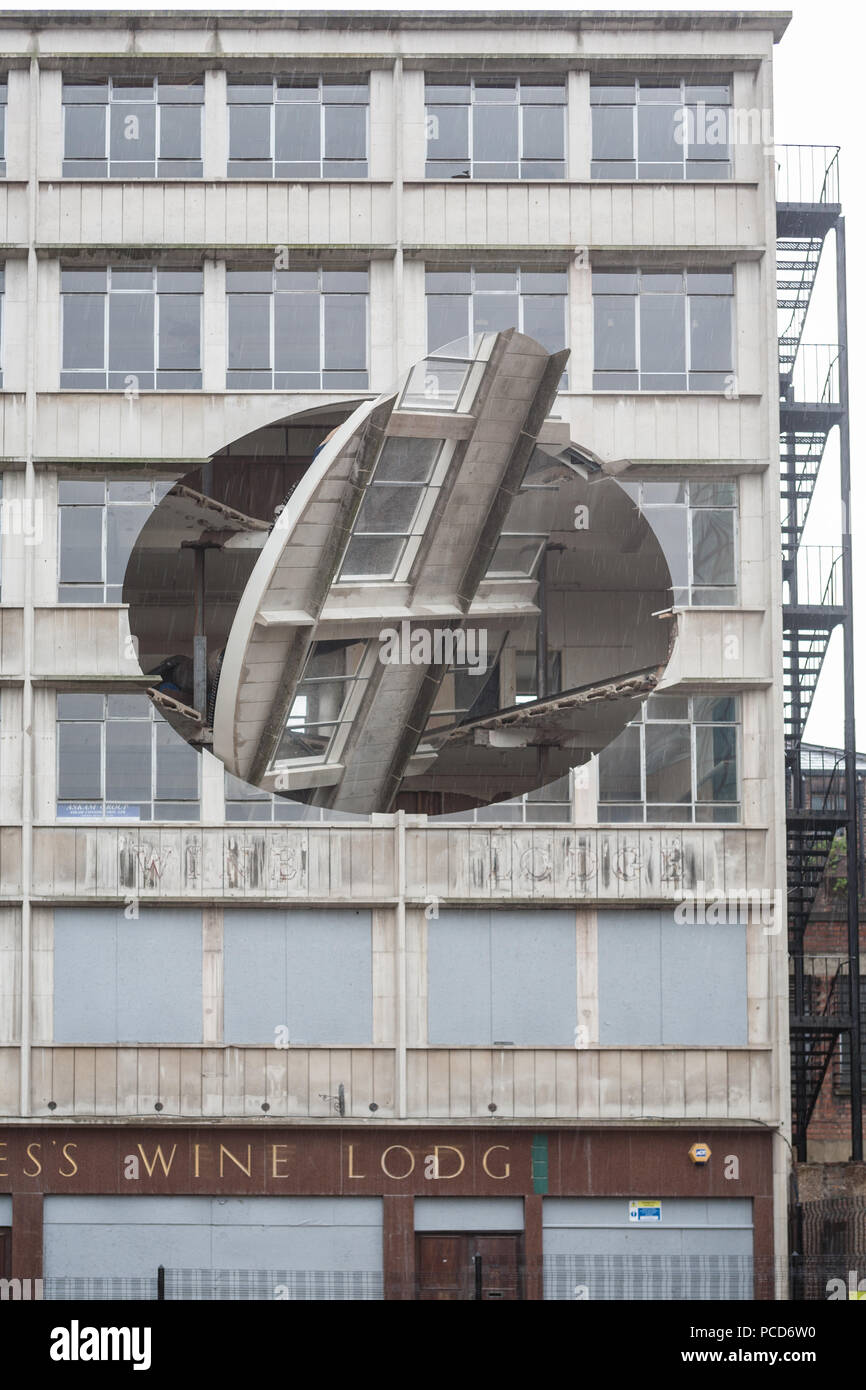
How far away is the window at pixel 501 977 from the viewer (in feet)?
90.2

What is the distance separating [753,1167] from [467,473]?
11.9 meters

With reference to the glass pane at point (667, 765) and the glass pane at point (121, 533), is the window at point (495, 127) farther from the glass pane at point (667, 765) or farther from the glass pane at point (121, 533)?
Answer: the glass pane at point (667, 765)

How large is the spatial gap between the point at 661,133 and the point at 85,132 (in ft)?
32.0

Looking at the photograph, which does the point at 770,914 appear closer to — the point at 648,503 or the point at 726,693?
the point at 726,693

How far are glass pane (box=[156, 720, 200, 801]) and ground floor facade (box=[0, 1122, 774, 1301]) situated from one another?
17.2ft

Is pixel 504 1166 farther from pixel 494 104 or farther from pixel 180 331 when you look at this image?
pixel 494 104

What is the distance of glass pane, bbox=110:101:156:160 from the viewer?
95.6ft

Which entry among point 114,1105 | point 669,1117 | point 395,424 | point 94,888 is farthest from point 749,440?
point 114,1105

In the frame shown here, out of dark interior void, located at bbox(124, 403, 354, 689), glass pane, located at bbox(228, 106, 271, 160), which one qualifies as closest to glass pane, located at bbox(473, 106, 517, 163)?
glass pane, located at bbox(228, 106, 271, 160)

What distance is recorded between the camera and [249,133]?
2922 cm

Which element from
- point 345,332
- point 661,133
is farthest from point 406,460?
point 661,133

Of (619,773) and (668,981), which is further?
(619,773)

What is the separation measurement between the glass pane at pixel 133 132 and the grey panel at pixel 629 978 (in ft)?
48.8

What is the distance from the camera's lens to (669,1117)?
27219 mm
